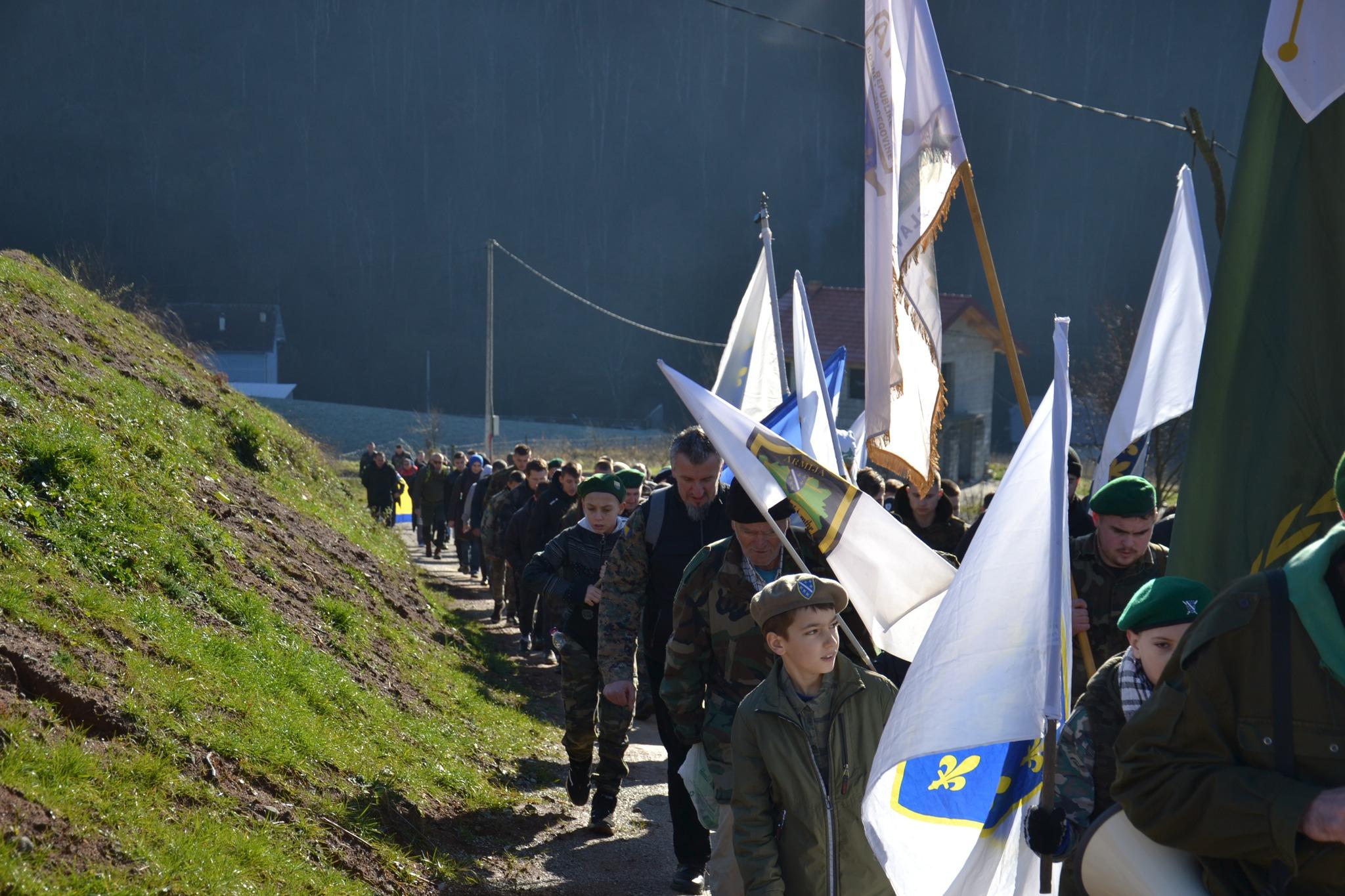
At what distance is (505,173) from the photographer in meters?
67.4

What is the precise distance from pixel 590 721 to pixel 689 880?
149cm

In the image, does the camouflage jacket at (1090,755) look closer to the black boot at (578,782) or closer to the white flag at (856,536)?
the white flag at (856,536)

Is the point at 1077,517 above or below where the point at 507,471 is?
above

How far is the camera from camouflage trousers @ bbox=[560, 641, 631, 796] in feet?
23.4

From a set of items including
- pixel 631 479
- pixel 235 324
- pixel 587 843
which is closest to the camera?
pixel 587 843

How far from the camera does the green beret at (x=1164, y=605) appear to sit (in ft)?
10.1

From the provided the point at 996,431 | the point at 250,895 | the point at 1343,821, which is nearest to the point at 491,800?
the point at 250,895

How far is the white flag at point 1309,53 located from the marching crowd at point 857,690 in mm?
1564

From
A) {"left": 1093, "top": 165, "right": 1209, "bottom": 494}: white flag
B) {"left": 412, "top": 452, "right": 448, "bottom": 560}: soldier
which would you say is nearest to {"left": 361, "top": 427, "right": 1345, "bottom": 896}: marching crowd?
{"left": 1093, "top": 165, "right": 1209, "bottom": 494}: white flag

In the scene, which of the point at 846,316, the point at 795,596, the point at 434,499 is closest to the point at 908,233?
the point at 795,596

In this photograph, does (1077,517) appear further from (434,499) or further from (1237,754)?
(434,499)

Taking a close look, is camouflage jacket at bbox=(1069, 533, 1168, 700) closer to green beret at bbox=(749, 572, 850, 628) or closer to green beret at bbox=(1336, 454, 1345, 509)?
green beret at bbox=(749, 572, 850, 628)

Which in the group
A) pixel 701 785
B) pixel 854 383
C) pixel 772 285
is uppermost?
pixel 772 285

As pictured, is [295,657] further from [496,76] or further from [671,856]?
[496,76]
